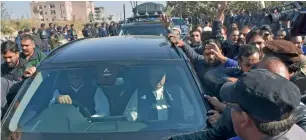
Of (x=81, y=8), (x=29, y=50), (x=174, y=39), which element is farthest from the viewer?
(x=81, y=8)

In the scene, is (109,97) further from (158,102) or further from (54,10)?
(54,10)

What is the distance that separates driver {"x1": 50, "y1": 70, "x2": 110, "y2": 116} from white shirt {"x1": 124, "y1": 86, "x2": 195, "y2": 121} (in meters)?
0.19

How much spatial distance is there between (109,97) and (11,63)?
2490mm

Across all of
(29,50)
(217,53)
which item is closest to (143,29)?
(29,50)

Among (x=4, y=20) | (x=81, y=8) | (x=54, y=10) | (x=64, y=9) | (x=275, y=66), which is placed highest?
(x=275, y=66)

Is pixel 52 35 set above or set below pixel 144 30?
below

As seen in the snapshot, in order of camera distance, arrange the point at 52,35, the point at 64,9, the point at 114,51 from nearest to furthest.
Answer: the point at 114,51 → the point at 52,35 → the point at 64,9

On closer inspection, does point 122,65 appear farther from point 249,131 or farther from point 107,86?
point 249,131

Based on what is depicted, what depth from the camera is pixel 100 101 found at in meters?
2.91

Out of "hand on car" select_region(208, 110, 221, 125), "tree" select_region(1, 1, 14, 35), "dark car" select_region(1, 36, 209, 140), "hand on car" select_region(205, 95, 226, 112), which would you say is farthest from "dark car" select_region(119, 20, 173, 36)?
"tree" select_region(1, 1, 14, 35)

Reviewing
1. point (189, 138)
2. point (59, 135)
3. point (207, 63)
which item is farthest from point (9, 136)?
point (207, 63)

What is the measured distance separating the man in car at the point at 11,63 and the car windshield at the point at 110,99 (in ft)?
6.92

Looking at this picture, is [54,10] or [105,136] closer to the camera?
[105,136]

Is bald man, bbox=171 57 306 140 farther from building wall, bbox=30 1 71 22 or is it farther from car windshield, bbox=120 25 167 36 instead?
building wall, bbox=30 1 71 22
